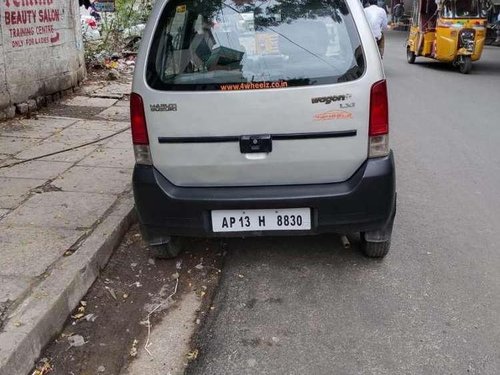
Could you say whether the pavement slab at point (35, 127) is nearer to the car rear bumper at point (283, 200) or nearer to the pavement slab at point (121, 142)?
the pavement slab at point (121, 142)

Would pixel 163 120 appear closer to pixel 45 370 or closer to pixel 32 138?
pixel 45 370

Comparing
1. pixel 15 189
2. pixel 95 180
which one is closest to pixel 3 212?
pixel 15 189

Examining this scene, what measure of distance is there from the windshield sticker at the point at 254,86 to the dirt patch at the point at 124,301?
131 cm

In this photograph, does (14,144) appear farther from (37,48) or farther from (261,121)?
(261,121)

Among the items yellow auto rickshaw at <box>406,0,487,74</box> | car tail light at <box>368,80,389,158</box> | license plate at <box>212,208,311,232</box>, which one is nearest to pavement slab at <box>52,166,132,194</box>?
license plate at <box>212,208,311,232</box>

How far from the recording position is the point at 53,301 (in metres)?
3.07

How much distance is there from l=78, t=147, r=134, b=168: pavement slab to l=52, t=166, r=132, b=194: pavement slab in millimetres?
145

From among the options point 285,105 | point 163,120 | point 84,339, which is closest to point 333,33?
point 285,105

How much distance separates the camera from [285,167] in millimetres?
3336

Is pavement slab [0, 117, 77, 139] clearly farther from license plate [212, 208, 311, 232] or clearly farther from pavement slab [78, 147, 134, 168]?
license plate [212, 208, 311, 232]

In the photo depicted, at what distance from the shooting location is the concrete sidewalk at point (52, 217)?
2.96 metres

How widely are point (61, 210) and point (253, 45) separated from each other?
7.06 feet

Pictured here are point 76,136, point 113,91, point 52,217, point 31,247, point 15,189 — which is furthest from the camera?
point 113,91

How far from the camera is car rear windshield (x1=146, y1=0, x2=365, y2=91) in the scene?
3264mm
